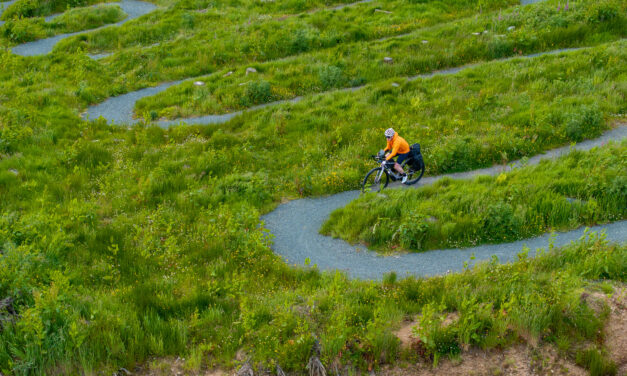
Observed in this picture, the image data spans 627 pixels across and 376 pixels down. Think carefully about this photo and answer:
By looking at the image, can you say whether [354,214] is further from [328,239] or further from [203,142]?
[203,142]

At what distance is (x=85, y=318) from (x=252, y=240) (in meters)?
4.26

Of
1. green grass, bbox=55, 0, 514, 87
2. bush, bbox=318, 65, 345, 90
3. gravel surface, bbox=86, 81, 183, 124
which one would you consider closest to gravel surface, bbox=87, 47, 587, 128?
gravel surface, bbox=86, 81, 183, 124

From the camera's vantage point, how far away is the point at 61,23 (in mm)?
31688

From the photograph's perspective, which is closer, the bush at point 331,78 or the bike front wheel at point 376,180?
the bike front wheel at point 376,180

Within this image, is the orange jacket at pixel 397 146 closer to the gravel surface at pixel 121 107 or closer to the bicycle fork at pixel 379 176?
the bicycle fork at pixel 379 176

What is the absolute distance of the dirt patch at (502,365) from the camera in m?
8.63

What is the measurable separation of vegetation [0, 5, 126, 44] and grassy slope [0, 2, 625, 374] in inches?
353

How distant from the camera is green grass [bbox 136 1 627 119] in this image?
23.0m

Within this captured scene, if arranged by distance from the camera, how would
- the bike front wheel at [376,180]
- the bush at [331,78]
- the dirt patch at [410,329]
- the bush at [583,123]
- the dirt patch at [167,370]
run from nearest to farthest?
the dirt patch at [167,370] → the dirt patch at [410,329] → the bike front wheel at [376,180] → the bush at [583,123] → the bush at [331,78]

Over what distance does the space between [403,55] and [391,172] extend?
453 inches

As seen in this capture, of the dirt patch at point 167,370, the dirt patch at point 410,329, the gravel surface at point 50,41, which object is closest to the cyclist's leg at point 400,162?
the dirt patch at point 410,329

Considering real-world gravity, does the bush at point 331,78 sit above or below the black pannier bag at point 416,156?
above

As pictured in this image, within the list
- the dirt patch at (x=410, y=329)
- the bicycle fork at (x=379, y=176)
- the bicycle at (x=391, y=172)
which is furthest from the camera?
the bicycle fork at (x=379, y=176)

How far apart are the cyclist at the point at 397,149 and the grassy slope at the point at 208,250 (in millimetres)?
1611
